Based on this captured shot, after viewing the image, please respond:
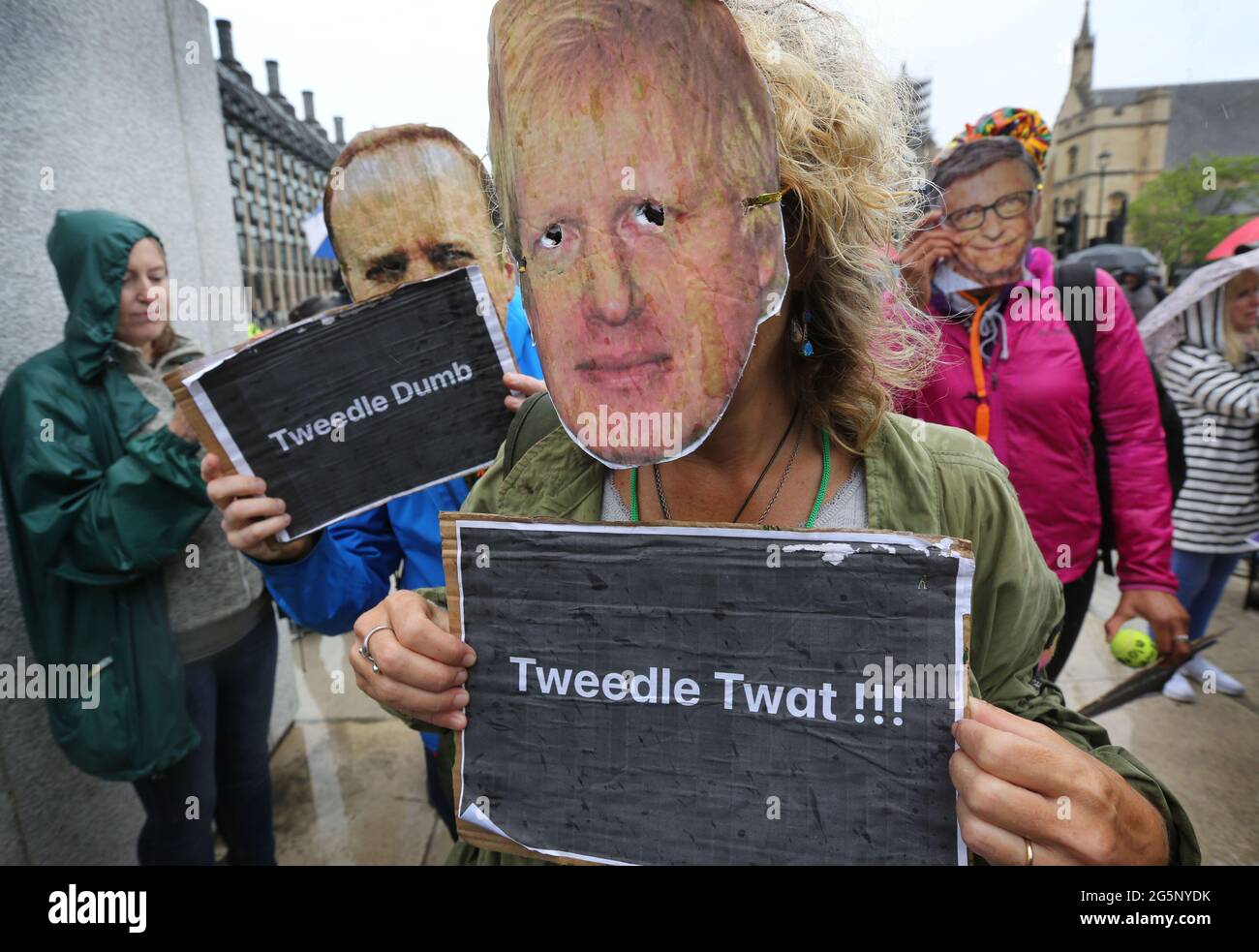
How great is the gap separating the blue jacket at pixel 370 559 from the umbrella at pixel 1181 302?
2.96 meters

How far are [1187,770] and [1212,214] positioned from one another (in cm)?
3452

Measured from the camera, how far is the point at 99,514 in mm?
1871

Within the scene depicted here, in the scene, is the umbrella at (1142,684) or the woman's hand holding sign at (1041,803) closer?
the woman's hand holding sign at (1041,803)

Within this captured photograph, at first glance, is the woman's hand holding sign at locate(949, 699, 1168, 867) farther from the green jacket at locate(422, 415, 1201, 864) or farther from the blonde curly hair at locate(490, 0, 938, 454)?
the blonde curly hair at locate(490, 0, 938, 454)

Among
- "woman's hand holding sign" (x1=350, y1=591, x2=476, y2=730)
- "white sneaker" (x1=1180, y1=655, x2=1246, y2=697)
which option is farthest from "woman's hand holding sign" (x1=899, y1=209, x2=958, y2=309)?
"white sneaker" (x1=1180, y1=655, x2=1246, y2=697)

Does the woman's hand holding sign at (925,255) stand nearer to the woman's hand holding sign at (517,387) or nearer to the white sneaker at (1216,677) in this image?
the woman's hand holding sign at (517,387)

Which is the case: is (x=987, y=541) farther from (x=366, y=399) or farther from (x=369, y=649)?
(x=366, y=399)

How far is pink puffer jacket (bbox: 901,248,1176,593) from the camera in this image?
2.11 meters

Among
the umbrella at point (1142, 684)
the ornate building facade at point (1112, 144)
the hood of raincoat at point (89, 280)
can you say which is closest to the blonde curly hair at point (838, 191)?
the hood of raincoat at point (89, 280)

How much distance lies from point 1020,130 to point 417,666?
7.44 ft

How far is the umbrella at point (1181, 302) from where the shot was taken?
2980mm

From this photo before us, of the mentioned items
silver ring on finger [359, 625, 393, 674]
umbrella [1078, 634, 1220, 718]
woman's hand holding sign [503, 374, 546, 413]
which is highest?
woman's hand holding sign [503, 374, 546, 413]

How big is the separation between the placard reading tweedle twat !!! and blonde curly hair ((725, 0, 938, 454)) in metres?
0.72
